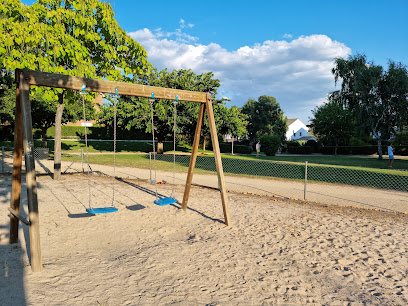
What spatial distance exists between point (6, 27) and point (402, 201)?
501 inches

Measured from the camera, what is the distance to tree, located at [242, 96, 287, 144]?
196ft

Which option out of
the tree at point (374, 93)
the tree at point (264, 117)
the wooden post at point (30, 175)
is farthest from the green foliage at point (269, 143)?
the tree at point (264, 117)

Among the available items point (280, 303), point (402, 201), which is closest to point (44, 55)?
point (280, 303)

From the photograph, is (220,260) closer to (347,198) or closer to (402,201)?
(347,198)

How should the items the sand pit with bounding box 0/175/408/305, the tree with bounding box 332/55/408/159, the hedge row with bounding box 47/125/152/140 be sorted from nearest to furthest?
1. the sand pit with bounding box 0/175/408/305
2. the tree with bounding box 332/55/408/159
3. the hedge row with bounding box 47/125/152/140

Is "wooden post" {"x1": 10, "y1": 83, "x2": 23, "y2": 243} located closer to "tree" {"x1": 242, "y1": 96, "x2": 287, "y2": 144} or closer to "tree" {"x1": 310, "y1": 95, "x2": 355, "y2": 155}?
"tree" {"x1": 310, "y1": 95, "x2": 355, "y2": 155}

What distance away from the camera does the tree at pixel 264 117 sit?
59.6 m

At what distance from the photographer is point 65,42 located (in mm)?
9109

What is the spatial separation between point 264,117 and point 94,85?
188 feet

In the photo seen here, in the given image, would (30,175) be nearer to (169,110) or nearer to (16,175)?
(16,175)

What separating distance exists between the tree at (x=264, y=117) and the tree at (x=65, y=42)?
165ft

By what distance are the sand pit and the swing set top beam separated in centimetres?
A: 263

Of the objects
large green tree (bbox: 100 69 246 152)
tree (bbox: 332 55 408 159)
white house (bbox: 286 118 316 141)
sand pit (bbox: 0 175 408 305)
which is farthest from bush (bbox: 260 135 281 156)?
white house (bbox: 286 118 316 141)

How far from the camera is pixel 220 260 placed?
13.7 feet
